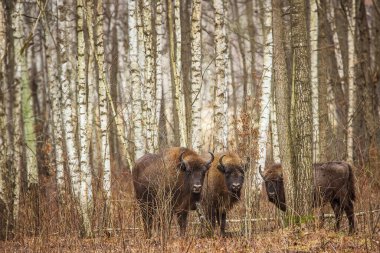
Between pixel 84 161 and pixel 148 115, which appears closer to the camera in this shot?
pixel 84 161

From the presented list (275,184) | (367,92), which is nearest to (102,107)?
(275,184)

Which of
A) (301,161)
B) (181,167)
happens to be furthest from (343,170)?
(181,167)

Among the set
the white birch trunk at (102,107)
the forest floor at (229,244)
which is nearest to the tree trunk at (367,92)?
the white birch trunk at (102,107)

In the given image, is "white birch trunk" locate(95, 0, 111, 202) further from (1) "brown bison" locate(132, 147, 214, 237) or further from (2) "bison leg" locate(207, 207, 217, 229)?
(2) "bison leg" locate(207, 207, 217, 229)

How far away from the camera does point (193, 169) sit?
12758mm

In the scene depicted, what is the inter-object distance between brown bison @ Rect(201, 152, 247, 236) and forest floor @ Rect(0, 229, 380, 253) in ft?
6.24

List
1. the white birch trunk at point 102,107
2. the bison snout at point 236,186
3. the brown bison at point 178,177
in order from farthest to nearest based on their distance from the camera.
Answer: the white birch trunk at point 102,107 < the bison snout at point 236,186 < the brown bison at point 178,177

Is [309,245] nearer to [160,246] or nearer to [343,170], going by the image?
[160,246]

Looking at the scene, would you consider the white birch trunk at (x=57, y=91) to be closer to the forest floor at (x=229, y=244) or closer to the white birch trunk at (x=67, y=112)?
the white birch trunk at (x=67, y=112)

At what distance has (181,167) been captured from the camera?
1274cm

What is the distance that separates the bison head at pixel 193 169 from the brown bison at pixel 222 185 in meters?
0.26

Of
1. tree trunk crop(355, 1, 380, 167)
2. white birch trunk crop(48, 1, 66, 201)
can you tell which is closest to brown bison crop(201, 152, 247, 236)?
white birch trunk crop(48, 1, 66, 201)

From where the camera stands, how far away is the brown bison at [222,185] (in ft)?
42.8

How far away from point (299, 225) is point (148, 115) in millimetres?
4970
